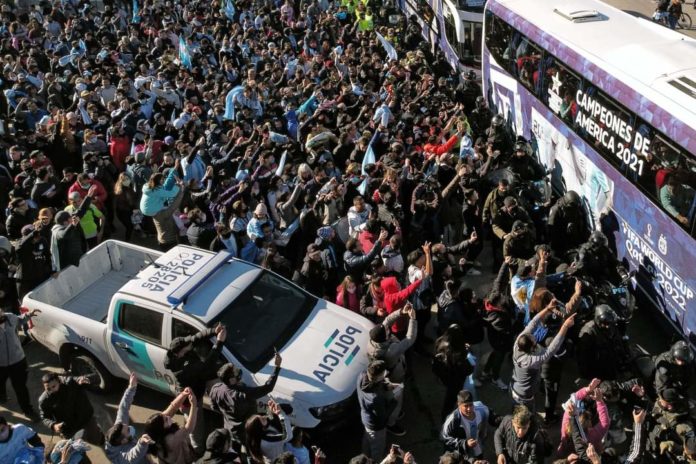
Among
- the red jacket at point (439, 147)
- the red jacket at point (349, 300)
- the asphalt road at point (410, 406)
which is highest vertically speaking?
the red jacket at point (439, 147)

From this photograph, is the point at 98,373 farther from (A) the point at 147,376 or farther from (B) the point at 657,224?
(B) the point at 657,224

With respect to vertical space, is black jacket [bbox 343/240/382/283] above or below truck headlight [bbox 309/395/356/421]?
above

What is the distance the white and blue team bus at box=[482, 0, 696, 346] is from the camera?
7910 millimetres

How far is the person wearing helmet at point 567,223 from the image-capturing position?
9492mm

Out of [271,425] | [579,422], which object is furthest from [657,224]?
[271,425]

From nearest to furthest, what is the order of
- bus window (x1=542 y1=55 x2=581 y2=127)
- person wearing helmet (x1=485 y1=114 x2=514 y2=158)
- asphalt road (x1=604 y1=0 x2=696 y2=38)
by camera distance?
bus window (x1=542 y1=55 x2=581 y2=127) → person wearing helmet (x1=485 y1=114 x2=514 y2=158) → asphalt road (x1=604 y1=0 x2=696 y2=38)

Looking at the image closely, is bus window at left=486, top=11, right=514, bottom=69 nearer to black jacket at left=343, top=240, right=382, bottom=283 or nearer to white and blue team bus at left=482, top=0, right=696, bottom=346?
white and blue team bus at left=482, top=0, right=696, bottom=346

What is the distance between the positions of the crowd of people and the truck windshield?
398 millimetres

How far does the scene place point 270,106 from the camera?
1389 centimetres

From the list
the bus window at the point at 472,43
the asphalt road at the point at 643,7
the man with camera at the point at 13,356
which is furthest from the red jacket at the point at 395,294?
the asphalt road at the point at 643,7

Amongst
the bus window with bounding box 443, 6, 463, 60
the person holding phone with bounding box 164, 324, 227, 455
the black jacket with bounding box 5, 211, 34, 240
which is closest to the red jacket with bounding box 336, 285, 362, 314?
the person holding phone with bounding box 164, 324, 227, 455

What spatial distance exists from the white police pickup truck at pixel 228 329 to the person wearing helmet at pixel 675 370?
9.59 feet

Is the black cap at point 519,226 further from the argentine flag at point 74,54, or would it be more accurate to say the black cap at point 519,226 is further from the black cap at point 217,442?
the argentine flag at point 74,54

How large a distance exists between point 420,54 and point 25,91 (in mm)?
9329
